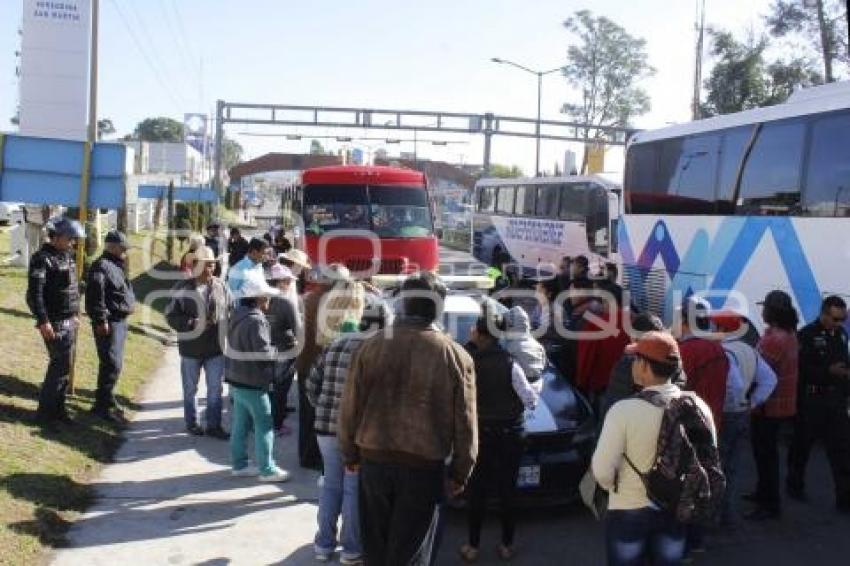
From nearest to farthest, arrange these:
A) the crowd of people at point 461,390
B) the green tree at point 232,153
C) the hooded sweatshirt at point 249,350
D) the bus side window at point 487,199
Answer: the crowd of people at point 461,390
the hooded sweatshirt at point 249,350
the bus side window at point 487,199
the green tree at point 232,153

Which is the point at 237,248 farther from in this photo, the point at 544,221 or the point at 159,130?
the point at 159,130

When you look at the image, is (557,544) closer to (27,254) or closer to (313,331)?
(313,331)

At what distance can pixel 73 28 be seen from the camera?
28.4 meters

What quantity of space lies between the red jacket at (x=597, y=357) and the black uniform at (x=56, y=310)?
482 centimetres

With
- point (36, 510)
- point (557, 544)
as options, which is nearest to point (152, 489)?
point (36, 510)

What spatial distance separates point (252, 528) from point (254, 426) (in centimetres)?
118

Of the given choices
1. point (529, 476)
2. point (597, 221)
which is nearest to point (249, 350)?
point (529, 476)

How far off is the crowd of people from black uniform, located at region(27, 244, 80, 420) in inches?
0.6

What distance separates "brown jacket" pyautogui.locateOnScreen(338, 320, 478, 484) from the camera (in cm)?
398

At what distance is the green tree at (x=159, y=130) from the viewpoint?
133 m

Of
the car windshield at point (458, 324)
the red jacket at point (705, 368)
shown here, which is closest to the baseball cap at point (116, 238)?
the car windshield at point (458, 324)

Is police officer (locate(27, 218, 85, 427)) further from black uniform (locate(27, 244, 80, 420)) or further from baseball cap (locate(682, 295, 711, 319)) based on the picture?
baseball cap (locate(682, 295, 711, 319))

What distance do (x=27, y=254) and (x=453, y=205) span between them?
57.0m

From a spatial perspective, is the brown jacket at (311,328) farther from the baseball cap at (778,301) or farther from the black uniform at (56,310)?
the baseball cap at (778,301)
